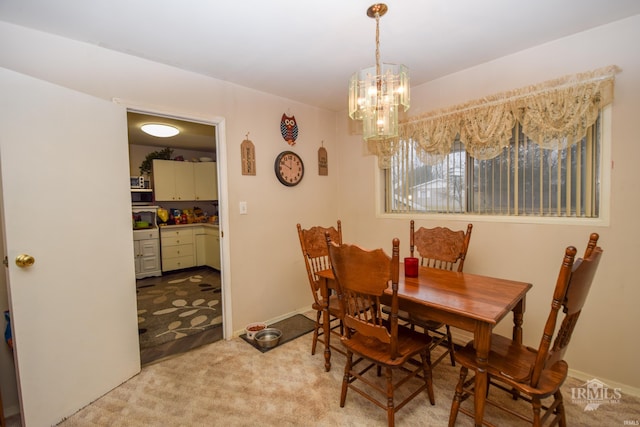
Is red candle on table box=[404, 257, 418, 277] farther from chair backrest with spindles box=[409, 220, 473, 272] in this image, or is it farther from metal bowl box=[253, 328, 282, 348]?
metal bowl box=[253, 328, 282, 348]

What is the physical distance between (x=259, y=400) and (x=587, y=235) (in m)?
2.48

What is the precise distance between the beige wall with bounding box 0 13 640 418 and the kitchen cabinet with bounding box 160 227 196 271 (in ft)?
8.93

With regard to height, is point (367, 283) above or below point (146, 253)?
above

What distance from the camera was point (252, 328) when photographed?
8.80ft

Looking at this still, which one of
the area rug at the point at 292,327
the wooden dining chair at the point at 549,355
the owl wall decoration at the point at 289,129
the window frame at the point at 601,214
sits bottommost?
the area rug at the point at 292,327

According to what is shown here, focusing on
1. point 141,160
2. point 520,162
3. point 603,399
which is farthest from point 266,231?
point 141,160

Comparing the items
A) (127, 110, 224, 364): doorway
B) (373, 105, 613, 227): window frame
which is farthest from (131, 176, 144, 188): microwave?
(373, 105, 613, 227): window frame

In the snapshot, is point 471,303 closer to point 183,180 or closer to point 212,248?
point 212,248

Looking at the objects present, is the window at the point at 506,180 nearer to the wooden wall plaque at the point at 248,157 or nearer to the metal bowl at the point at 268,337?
the wooden wall plaque at the point at 248,157

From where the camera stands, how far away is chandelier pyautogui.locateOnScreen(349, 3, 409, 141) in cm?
158

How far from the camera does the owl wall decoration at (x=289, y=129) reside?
121 inches

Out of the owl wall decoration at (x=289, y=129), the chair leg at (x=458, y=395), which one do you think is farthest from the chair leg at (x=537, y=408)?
the owl wall decoration at (x=289, y=129)

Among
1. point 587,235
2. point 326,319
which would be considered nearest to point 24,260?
point 326,319

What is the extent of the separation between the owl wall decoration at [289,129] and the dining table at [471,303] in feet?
5.64
